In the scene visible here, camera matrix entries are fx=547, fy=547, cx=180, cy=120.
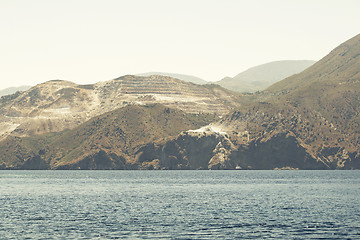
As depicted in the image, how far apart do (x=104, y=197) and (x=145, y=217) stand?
53.4 meters

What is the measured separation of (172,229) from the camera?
88125 mm

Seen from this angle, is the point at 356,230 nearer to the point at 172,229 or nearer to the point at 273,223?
the point at 273,223

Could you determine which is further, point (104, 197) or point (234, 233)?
point (104, 197)

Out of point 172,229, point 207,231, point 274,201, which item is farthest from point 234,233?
point 274,201

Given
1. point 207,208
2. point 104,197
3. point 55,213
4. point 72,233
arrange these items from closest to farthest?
point 72,233, point 55,213, point 207,208, point 104,197

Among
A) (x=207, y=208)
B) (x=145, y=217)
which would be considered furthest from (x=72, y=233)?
(x=207, y=208)

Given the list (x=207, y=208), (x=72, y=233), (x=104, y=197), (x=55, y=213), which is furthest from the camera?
(x=104, y=197)

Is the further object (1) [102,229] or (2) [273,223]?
(2) [273,223]

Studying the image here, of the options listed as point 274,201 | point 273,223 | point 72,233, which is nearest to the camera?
point 72,233

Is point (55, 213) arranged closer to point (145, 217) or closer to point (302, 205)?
point (145, 217)

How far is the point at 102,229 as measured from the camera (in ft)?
290

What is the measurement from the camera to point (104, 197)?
155 meters

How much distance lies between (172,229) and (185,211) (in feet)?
86.6

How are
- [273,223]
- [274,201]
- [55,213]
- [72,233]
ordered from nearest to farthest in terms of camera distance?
[72,233], [273,223], [55,213], [274,201]
